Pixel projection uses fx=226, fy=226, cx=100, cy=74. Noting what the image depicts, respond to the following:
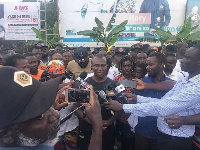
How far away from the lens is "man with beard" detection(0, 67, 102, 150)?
3.14ft

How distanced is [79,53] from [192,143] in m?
3.12

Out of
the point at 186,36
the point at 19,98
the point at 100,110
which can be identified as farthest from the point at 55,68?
the point at 186,36

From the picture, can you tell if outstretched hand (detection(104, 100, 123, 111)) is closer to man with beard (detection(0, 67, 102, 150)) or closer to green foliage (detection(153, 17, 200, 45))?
man with beard (detection(0, 67, 102, 150))

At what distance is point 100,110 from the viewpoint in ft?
5.77

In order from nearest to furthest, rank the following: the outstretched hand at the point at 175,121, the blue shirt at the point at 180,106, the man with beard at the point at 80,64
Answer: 1. the blue shirt at the point at 180,106
2. the outstretched hand at the point at 175,121
3. the man with beard at the point at 80,64

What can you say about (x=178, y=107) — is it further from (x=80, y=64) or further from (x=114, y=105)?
(x=80, y=64)

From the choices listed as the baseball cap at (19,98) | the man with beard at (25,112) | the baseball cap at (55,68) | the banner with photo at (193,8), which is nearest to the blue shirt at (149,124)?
the baseball cap at (55,68)

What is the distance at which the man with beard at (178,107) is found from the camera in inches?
85.0

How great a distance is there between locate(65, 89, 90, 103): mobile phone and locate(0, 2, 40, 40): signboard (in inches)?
443

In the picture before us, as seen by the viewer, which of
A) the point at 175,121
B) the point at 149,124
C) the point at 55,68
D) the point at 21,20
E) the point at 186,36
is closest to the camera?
the point at 175,121

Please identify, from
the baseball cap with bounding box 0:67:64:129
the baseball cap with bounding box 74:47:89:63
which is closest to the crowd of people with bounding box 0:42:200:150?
the baseball cap with bounding box 0:67:64:129

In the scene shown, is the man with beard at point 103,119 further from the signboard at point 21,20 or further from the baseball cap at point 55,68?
the signboard at point 21,20

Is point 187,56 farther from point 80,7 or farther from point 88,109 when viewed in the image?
point 80,7

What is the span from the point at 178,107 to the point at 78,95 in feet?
3.21
